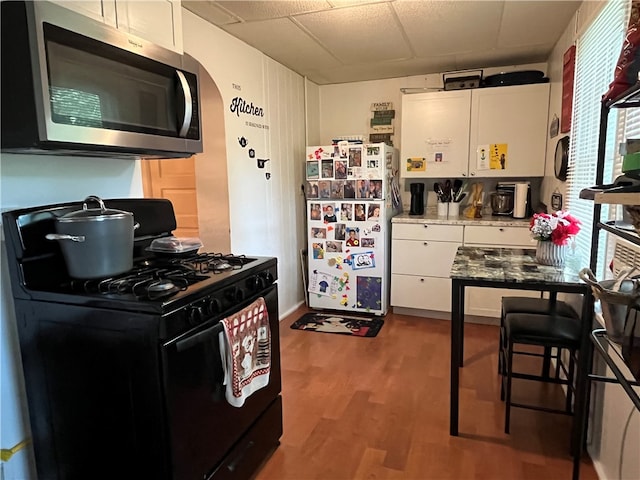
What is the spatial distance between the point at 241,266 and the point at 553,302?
1.84 meters

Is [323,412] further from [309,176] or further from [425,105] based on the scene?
[425,105]

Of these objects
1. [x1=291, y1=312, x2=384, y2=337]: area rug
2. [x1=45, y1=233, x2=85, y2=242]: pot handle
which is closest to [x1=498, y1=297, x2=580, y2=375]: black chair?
[x1=291, y1=312, x2=384, y2=337]: area rug

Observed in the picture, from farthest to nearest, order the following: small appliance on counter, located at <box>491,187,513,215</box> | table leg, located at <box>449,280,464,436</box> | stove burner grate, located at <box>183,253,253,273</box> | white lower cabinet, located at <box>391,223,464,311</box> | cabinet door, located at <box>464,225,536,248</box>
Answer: small appliance on counter, located at <box>491,187,513,215</box>
white lower cabinet, located at <box>391,223,464,311</box>
cabinet door, located at <box>464,225,536,248</box>
table leg, located at <box>449,280,464,436</box>
stove burner grate, located at <box>183,253,253,273</box>

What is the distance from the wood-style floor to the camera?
75.1 inches

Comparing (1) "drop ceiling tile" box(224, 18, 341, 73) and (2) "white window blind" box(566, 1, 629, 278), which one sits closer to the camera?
(2) "white window blind" box(566, 1, 629, 278)

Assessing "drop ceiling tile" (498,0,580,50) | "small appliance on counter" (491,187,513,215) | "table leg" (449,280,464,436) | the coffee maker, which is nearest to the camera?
"table leg" (449,280,464,436)

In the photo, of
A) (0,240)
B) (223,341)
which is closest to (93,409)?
(223,341)

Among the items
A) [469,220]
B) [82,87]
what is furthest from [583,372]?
[82,87]

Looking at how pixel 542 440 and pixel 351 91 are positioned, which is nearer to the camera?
pixel 542 440

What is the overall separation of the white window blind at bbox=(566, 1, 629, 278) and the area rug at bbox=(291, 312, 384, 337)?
173 cm

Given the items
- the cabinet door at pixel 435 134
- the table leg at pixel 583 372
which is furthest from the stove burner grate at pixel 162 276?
the cabinet door at pixel 435 134

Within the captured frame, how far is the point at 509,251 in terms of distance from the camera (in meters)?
2.61

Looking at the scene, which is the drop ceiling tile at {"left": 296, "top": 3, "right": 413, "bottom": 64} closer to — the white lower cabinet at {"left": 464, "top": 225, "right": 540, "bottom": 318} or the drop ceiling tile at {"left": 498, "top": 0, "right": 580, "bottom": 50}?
the drop ceiling tile at {"left": 498, "top": 0, "right": 580, "bottom": 50}

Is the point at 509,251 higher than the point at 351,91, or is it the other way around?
the point at 351,91
